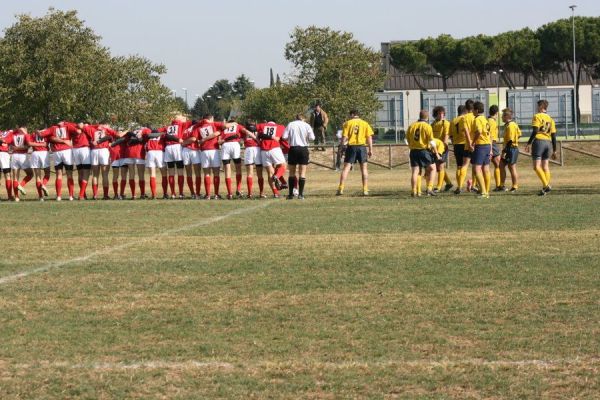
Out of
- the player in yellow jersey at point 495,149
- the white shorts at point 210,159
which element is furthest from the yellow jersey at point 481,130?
the white shorts at point 210,159

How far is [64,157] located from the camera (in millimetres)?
27219

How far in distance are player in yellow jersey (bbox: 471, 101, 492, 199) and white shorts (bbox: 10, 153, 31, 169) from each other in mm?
10396

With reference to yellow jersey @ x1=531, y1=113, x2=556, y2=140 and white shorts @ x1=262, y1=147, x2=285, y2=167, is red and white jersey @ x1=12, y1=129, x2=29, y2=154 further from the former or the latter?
yellow jersey @ x1=531, y1=113, x2=556, y2=140

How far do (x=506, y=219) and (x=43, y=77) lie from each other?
48.3 metres

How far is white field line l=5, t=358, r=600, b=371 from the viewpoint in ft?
23.6

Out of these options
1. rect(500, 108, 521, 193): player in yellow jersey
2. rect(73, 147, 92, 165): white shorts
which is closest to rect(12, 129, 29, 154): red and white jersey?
rect(73, 147, 92, 165): white shorts

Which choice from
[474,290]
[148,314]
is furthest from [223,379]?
[474,290]

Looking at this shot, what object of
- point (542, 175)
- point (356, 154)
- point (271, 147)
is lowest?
point (542, 175)

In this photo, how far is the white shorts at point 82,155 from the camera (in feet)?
89.5

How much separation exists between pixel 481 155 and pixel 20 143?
34.8 ft

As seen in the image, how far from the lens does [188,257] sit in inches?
529

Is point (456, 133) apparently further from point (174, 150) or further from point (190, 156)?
point (174, 150)

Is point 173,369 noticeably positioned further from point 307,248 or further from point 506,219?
point 506,219

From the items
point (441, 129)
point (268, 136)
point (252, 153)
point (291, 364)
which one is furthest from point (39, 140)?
point (291, 364)
